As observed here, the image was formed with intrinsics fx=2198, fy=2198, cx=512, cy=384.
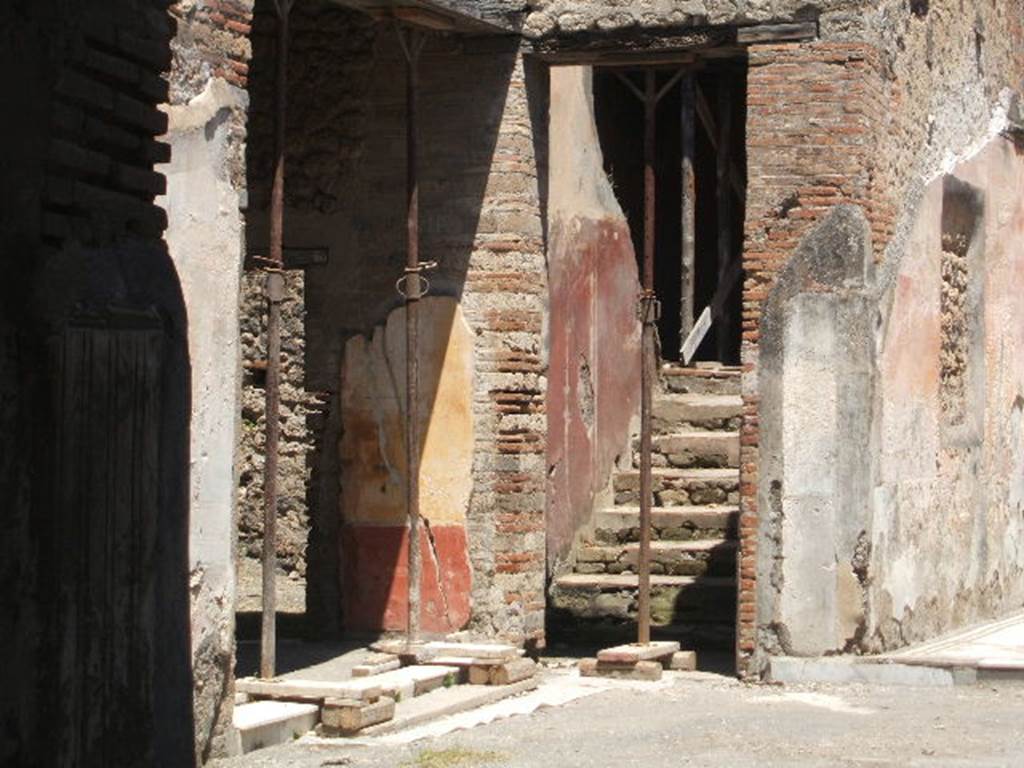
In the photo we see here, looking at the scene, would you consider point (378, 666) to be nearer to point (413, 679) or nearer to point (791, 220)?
point (413, 679)

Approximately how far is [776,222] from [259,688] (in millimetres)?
3721

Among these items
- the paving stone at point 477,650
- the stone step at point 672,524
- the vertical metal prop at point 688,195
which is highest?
the vertical metal prop at point 688,195

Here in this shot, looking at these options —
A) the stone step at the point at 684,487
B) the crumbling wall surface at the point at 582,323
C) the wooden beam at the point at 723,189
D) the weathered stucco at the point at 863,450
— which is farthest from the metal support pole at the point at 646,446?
the wooden beam at the point at 723,189

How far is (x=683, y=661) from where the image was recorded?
1168 centimetres

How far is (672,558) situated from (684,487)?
781 mm

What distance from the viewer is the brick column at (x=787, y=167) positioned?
11.3 metres

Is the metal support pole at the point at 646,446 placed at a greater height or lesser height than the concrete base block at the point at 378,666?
greater

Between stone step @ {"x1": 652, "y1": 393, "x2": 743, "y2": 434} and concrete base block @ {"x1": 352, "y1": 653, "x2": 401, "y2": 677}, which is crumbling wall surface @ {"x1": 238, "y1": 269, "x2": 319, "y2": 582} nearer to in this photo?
stone step @ {"x1": 652, "y1": 393, "x2": 743, "y2": 434}

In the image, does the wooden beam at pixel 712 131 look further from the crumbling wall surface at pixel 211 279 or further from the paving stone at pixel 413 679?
the crumbling wall surface at pixel 211 279

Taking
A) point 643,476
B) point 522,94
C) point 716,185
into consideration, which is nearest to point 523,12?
point 522,94

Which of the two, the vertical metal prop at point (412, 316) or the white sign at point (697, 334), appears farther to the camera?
the white sign at point (697, 334)

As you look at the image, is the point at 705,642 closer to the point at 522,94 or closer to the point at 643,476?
the point at 643,476

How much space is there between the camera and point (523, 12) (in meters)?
11.8

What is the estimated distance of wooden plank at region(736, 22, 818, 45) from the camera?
11.3 meters
